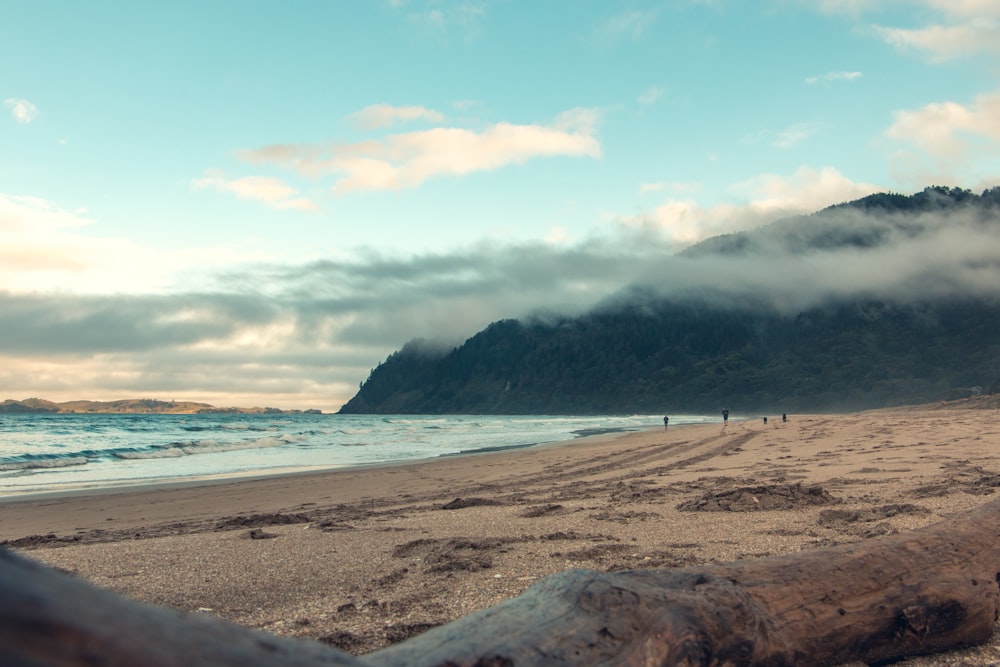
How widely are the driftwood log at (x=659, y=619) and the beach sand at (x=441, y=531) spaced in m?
0.34

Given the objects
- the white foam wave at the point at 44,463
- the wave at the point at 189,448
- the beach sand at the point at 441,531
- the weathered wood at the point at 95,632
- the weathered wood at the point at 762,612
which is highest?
the weathered wood at the point at 95,632

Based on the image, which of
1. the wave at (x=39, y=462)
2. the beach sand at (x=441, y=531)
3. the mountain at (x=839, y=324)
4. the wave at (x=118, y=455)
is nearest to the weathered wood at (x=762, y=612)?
the beach sand at (x=441, y=531)

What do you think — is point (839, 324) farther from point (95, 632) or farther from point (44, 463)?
point (95, 632)

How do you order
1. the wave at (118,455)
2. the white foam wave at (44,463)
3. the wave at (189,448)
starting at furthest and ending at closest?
1. the wave at (189,448)
2. the wave at (118,455)
3. the white foam wave at (44,463)

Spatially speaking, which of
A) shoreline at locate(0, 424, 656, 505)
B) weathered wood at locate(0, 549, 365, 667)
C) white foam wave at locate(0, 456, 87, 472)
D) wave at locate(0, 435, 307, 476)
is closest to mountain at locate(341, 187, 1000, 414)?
wave at locate(0, 435, 307, 476)

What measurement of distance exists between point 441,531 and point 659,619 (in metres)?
5.75

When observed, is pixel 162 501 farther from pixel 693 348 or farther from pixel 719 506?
pixel 693 348

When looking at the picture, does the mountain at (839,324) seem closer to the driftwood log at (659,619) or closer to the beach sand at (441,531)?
the beach sand at (441,531)

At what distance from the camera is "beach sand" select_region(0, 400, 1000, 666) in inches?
215

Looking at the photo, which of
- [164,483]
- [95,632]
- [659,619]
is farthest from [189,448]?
[95,632]

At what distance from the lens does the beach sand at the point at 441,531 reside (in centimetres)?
547

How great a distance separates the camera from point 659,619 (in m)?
2.94

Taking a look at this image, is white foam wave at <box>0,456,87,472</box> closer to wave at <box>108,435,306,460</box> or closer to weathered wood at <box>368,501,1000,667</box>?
wave at <box>108,435,306,460</box>

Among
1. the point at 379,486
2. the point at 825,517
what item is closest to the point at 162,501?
the point at 379,486
